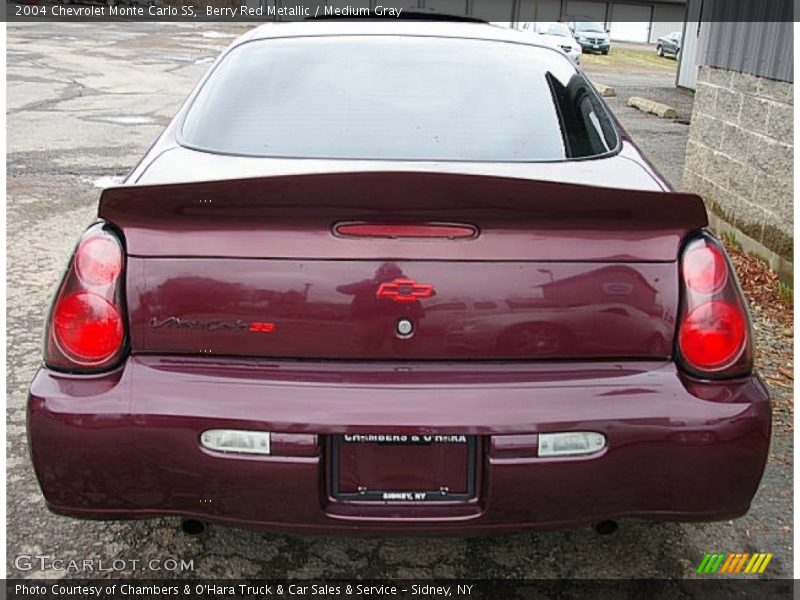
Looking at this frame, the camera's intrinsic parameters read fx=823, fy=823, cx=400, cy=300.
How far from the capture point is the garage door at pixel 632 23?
47500 millimetres

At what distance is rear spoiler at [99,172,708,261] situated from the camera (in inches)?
78.9

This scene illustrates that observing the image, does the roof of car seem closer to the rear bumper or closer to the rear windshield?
the rear windshield

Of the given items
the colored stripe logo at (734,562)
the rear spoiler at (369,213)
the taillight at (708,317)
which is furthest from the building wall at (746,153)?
the rear spoiler at (369,213)

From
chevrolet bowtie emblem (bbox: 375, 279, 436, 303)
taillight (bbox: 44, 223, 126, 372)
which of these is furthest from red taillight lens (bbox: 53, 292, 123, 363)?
chevrolet bowtie emblem (bbox: 375, 279, 436, 303)

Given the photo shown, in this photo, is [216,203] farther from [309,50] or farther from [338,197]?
[309,50]

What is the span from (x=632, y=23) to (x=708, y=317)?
49994 millimetres

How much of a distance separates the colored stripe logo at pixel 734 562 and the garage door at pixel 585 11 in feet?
153

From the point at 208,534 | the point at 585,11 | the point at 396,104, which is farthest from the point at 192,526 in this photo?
the point at 585,11

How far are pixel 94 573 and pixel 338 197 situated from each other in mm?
1427

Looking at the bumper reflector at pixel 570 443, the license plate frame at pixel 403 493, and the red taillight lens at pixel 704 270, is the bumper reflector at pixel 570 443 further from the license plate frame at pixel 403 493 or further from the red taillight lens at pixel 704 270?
the red taillight lens at pixel 704 270

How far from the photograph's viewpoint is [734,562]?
8.64 feet

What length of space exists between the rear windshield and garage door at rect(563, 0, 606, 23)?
4599cm

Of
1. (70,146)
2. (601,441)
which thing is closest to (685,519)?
(601,441)

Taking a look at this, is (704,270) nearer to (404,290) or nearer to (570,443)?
(570,443)
